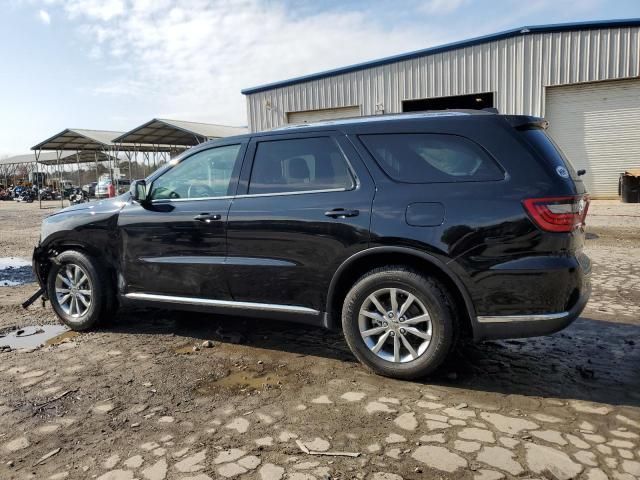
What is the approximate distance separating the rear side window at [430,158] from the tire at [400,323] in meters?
0.69

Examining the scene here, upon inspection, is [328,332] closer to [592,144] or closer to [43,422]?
[43,422]

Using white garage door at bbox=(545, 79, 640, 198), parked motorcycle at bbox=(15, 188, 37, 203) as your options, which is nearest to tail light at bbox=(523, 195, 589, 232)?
white garage door at bbox=(545, 79, 640, 198)

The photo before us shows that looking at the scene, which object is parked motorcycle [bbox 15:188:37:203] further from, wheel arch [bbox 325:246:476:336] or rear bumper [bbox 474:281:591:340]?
rear bumper [bbox 474:281:591:340]

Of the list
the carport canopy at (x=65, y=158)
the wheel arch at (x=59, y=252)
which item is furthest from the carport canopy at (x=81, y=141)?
the wheel arch at (x=59, y=252)

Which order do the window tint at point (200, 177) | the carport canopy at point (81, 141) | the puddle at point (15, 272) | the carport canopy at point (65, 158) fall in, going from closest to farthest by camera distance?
the window tint at point (200, 177) < the puddle at point (15, 272) < the carport canopy at point (81, 141) < the carport canopy at point (65, 158)

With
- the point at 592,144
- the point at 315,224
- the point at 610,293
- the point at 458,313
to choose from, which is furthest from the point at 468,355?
the point at 592,144

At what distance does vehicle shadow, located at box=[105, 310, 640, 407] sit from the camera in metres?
3.55

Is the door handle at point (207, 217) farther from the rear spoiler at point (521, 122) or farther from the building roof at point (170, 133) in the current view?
the building roof at point (170, 133)

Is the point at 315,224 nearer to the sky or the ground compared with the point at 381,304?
nearer to the sky

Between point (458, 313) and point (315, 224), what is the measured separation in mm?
1209

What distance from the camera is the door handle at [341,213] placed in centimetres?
372

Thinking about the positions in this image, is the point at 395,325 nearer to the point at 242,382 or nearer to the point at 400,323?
the point at 400,323

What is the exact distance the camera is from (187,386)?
3701 mm

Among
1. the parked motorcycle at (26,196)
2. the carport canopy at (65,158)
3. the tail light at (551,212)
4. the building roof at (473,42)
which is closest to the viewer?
the tail light at (551,212)
